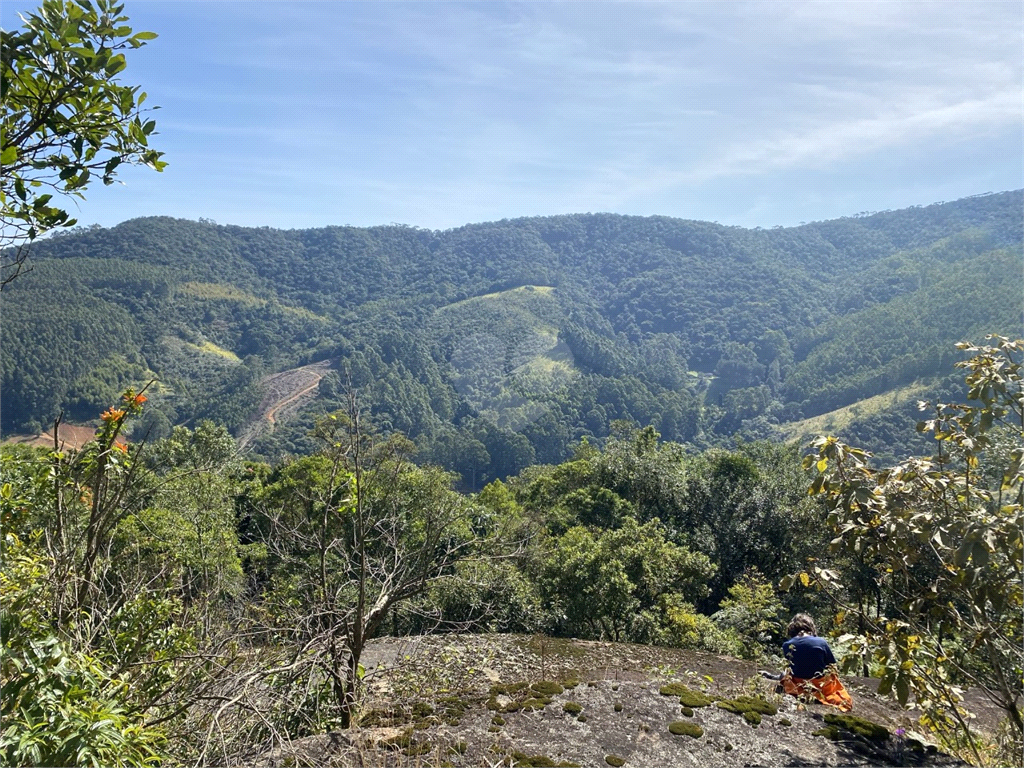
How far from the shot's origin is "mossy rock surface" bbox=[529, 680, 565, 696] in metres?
6.46

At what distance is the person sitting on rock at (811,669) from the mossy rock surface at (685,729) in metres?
1.33

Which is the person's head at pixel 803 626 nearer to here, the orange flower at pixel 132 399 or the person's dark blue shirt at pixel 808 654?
the person's dark blue shirt at pixel 808 654

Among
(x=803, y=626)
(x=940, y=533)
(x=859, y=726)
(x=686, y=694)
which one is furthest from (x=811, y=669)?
(x=940, y=533)

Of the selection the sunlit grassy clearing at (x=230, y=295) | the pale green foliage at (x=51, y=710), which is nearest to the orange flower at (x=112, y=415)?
the pale green foliage at (x=51, y=710)

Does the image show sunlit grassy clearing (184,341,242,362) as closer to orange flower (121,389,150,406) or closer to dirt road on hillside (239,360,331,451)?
dirt road on hillside (239,360,331,451)

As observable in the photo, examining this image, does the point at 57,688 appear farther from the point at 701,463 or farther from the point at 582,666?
the point at 701,463

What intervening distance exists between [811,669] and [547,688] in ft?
8.69

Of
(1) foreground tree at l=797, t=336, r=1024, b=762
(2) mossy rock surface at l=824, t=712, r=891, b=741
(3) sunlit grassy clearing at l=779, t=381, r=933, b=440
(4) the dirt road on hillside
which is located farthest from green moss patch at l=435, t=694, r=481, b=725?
(3) sunlit grassy clearing at l=779, t=381, r=933, b=440

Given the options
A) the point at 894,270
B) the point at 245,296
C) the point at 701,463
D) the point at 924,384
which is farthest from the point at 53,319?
the point at 894,270

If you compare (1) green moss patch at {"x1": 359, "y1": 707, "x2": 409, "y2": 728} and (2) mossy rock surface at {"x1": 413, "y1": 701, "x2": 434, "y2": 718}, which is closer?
(1) green moss patch at {"x1": 359, "y1": 707, "x2": 409, "y2": 728}

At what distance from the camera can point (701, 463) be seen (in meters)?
25.9

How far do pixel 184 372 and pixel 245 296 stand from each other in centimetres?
4448

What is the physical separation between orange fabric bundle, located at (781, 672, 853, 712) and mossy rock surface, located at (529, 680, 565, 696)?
2.39 metres

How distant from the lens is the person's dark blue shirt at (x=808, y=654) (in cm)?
622
